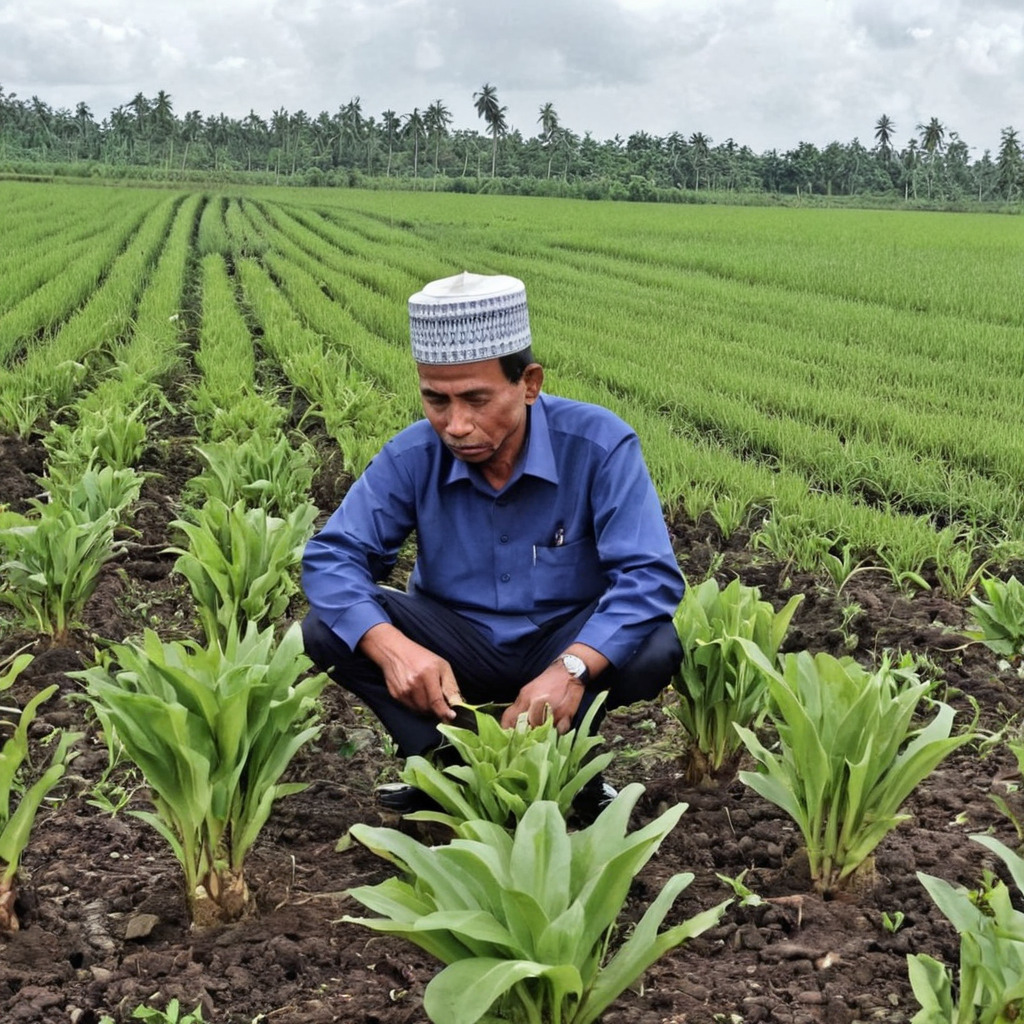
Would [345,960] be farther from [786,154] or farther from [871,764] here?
[786,154]

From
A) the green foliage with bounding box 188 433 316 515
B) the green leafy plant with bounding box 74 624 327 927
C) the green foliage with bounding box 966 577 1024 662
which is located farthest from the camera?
the green foliage with bounding box 188 433 316 515

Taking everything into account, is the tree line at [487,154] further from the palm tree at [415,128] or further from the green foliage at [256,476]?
the green foliage at [256,476]

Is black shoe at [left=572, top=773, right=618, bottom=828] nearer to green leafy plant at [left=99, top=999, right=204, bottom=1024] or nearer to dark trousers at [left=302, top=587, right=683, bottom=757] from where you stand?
dark trousers at [left=302, top=587, right=683, bottom=757]

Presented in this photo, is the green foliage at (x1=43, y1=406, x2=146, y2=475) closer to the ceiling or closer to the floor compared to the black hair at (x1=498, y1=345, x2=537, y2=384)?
closer to the floor

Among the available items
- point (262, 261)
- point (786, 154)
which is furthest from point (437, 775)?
point (786, 154)

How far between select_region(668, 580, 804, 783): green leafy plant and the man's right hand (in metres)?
0.55

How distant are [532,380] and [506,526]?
359mm

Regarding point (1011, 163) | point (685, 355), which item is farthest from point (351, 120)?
point (685, 355)

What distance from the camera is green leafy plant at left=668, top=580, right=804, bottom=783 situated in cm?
269

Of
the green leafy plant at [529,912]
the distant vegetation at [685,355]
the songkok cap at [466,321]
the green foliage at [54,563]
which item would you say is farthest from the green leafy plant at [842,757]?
the green foliage at [54,563]

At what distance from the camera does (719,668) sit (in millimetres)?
2717

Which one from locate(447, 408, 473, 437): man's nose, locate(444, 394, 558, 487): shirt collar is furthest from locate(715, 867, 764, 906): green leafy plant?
locate(447, 408, 473, 437): man's nose

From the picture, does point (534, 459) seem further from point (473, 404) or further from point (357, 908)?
point (357, 908)

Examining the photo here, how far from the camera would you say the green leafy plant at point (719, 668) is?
2691 mm
